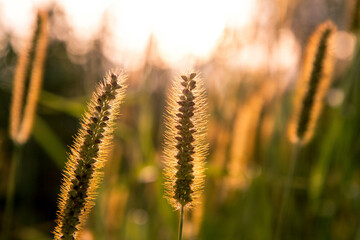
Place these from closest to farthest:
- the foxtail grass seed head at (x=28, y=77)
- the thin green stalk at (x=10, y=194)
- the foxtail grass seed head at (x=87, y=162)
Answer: the foxtail grass seed head at (x=87, y=162), the thin green stalk at (x=10, y=194), the foxtail grass seed head at (x=28, y=77)

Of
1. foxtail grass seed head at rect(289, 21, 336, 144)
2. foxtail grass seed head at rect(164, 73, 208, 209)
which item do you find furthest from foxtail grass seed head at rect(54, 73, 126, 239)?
foxtail grass seed head at rect(289, 21, 336, 144)

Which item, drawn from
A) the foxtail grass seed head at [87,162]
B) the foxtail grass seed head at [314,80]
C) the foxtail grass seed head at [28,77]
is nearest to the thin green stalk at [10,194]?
the foxtail grass seed head at [28,77]

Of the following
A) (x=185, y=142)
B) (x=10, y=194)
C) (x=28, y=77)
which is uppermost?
(x=28, y=77)

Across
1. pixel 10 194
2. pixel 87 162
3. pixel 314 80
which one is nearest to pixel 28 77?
pixel 10 194

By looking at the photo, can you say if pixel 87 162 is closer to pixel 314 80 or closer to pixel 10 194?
pixel 10 194

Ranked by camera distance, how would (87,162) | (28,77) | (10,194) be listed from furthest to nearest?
(28,77) < (10,194) < (87,162)

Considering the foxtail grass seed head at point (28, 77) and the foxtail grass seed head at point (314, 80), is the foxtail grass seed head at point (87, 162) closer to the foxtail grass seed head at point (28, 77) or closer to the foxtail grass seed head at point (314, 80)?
the foxtail grass seed head at point (28, 77)

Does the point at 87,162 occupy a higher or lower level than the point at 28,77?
lower

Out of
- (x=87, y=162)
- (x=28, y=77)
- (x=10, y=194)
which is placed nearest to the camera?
(x=87, y=162)

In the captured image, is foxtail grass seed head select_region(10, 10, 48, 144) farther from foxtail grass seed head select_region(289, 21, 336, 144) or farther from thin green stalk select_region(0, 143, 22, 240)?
foxtail grass seed head select_region(289, 21, 336, 144)

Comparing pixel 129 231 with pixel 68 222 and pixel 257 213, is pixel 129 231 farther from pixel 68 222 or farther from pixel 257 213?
pixel 68 222

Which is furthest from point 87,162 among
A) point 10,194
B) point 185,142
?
point 10,194

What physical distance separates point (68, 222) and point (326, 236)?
2332mm

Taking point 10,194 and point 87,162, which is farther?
point 10,194
